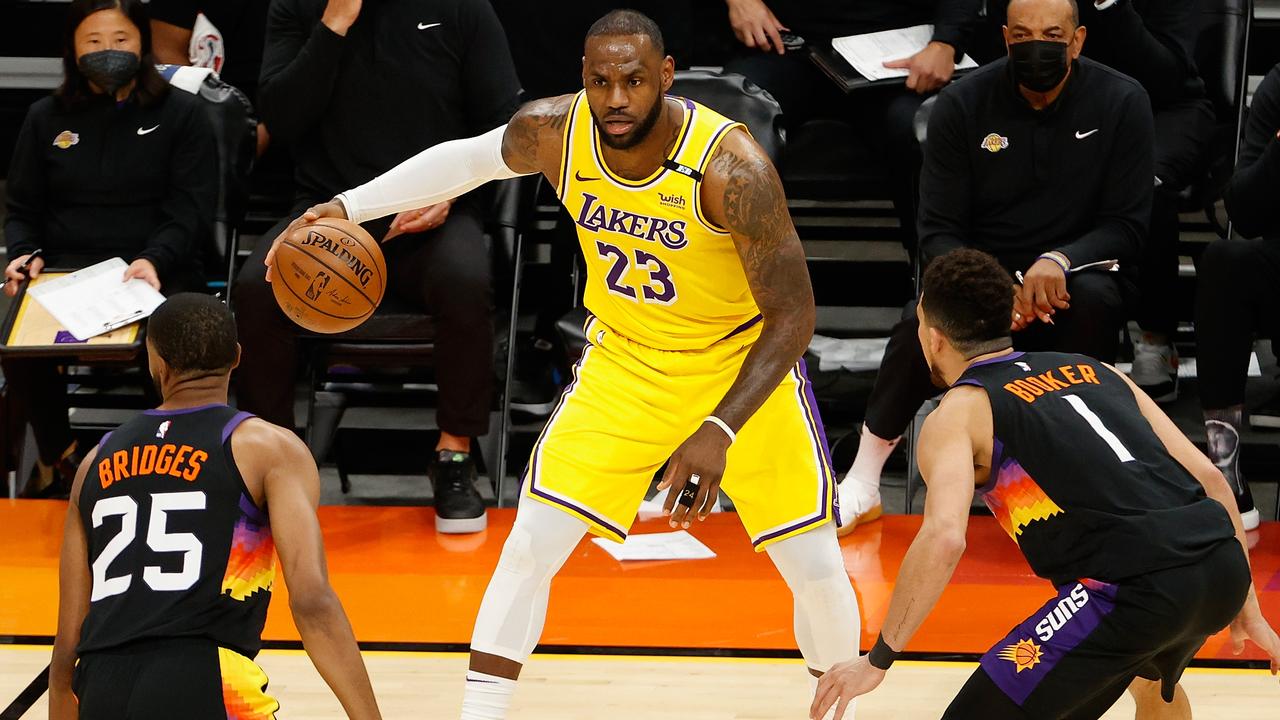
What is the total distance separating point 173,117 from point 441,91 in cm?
102

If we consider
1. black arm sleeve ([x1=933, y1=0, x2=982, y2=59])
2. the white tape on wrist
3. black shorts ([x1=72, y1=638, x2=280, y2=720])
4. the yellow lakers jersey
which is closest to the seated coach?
the yellow lakers jersey

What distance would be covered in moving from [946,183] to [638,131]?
2.15 m

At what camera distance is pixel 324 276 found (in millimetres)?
4023

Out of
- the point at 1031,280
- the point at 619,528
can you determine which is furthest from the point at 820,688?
the point at 1031,280

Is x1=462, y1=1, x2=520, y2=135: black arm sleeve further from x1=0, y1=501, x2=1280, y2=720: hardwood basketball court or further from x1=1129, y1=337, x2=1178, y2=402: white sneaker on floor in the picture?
x1=1129, y1=337, x2=1178, y2=402: white sneaker on floor

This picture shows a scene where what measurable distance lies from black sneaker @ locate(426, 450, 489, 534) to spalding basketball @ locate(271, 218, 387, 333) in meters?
1.23

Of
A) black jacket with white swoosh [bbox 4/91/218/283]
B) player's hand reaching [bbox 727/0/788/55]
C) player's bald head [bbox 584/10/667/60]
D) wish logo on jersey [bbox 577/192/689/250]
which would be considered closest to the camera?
player's bald head [bbox 584/10/667/60]

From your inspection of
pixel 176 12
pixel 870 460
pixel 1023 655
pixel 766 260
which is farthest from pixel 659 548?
pixel 176 12

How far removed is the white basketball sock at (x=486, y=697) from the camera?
11.0 feet

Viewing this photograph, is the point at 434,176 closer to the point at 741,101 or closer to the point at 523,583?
the point at 523,583

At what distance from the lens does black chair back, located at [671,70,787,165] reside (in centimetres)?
566

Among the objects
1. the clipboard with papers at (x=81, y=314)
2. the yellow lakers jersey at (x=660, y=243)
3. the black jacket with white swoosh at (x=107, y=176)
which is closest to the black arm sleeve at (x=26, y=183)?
the black jacket with white swoosh at (x=107, y=176)

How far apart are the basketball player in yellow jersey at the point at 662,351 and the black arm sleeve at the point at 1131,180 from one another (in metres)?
2.00

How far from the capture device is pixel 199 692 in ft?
9.04
